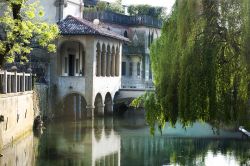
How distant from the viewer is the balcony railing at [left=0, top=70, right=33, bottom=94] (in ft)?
92.2

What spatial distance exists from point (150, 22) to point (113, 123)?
26.9 metres

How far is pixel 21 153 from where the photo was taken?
87.9ft

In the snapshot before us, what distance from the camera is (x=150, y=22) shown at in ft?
229

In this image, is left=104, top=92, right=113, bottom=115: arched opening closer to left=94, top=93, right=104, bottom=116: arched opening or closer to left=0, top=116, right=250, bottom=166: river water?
left=94, top=93, right=104, bottom=116: arched opening

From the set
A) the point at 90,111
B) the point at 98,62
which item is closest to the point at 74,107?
the point at 90,111

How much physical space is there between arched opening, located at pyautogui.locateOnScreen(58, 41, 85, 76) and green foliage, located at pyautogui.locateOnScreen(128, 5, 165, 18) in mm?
20700

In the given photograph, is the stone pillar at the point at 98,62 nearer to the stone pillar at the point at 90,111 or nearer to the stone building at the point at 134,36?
the stone pillar at the point at 90,111

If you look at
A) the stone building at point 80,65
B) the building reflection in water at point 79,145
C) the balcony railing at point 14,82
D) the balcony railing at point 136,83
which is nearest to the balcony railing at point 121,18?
the balcony railing at point 136,83

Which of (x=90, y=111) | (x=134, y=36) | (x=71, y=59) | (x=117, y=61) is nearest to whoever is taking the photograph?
(x=90, y=111)

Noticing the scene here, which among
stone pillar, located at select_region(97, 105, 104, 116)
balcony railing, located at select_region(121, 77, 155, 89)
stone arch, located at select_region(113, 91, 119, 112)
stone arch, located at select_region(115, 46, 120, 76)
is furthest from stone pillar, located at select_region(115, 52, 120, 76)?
stone pillar, located at select_region(97, 105, 104, 116)

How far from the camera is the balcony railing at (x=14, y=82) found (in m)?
28.1

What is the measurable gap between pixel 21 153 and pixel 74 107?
83.9 ft

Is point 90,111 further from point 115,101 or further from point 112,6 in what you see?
point 112,6

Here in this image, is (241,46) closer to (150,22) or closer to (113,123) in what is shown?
(113,123)
